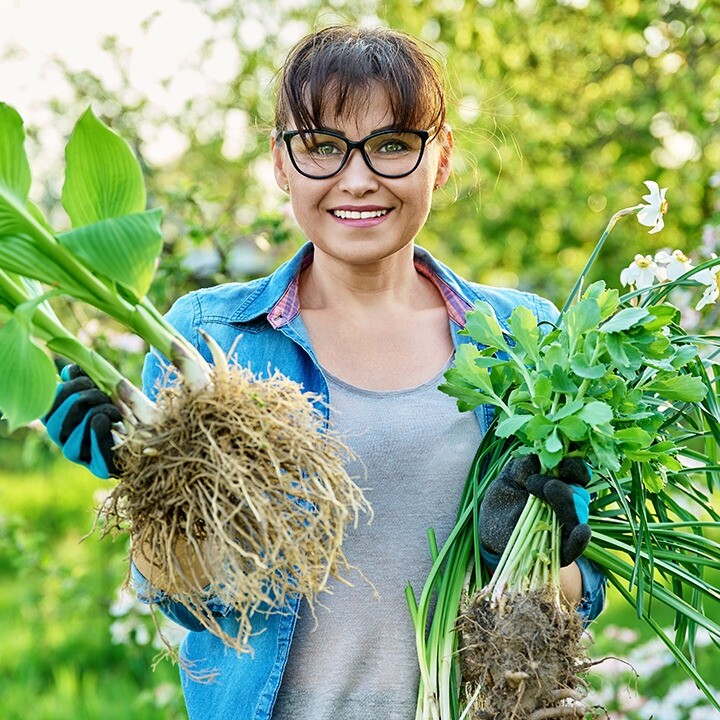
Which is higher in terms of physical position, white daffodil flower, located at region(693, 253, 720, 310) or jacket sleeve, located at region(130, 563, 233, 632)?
white daffodil flower, located at region(693, 253, 720, 310)

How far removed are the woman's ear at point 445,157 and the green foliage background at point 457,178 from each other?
973 millimetres

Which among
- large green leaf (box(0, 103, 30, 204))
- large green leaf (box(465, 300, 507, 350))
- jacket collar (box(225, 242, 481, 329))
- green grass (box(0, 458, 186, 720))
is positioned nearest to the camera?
large green leaf (box(0, 103, 30, 204))

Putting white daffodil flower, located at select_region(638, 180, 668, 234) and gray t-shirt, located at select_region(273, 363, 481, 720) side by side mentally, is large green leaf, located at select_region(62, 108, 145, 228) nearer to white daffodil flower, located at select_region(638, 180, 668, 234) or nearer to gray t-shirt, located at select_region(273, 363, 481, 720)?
gray t-shirt, located at select_region(273, 363, 481, 720)

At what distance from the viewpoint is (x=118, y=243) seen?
1.22m

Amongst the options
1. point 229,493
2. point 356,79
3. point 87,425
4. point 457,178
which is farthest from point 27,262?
point 457,178

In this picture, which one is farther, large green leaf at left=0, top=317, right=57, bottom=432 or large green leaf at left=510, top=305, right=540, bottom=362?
large green leaf at left=510, top=305, right=540, bottom=362

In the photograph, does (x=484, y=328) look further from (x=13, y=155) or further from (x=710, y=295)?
(x=13, y=155)

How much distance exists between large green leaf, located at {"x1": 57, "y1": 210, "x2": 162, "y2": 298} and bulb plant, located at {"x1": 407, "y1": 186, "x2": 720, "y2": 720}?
49cm

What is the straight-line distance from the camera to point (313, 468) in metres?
1.39

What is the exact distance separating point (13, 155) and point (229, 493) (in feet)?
1.51

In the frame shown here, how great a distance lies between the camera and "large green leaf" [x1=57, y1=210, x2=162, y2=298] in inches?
47.4

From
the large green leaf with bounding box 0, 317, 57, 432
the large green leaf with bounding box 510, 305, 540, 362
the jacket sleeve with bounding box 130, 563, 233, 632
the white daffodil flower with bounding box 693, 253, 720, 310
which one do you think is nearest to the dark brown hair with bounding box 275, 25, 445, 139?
the large green leaf with bounding box 510, 305, 540, 362

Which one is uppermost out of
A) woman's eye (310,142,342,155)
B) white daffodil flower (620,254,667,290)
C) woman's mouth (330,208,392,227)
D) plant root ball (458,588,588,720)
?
woman's eye (310,142,342,155)

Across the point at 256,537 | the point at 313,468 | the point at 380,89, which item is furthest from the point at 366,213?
the point at 256,537
